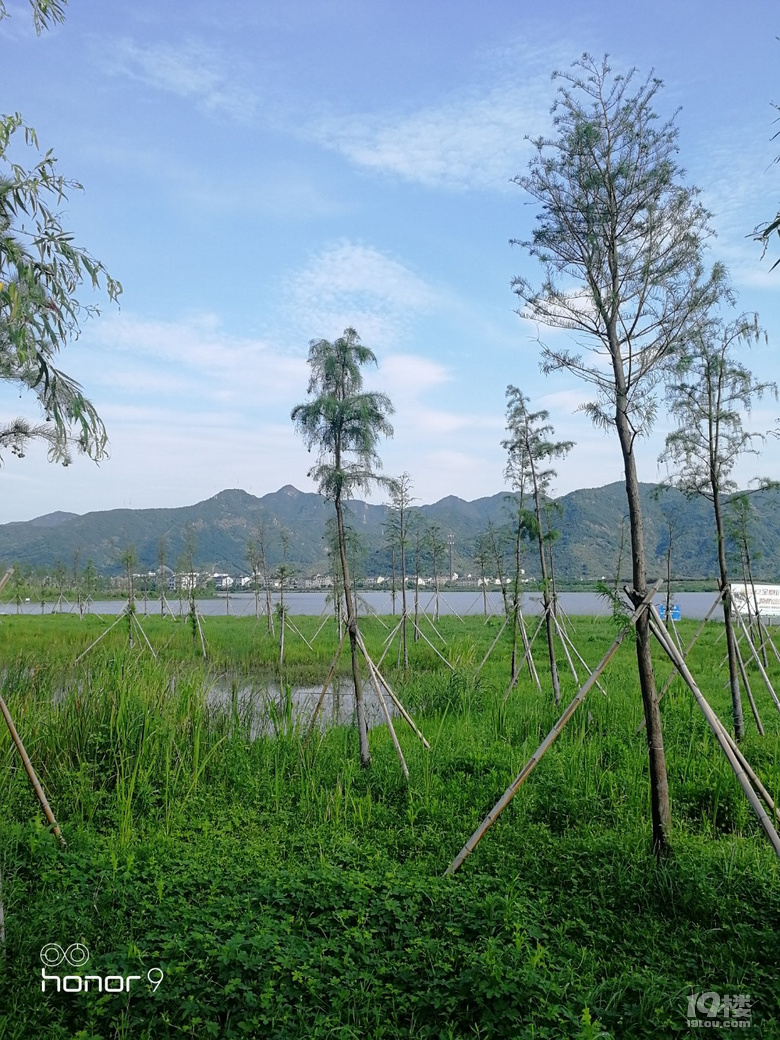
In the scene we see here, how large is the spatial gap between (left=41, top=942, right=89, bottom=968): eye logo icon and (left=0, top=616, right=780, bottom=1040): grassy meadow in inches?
2.6

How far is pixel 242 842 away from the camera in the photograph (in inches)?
207

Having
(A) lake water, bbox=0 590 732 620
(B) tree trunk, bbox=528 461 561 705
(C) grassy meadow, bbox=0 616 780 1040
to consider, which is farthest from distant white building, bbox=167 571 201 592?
(C) grassy meadow, bbox=0 616 780 1040

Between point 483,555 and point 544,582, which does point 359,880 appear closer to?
point 544,582

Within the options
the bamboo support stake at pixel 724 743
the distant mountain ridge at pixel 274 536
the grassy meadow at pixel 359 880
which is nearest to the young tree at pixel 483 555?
the distant mountain ridge at pixel 274 536

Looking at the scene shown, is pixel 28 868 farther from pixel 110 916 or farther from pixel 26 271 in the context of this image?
pixel 26 271

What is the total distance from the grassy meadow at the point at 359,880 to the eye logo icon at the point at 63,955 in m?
0.07

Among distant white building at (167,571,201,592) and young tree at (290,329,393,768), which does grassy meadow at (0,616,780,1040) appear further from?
distant white building at (167,571,201,592)

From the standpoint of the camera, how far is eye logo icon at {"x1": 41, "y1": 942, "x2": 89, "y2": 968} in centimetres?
349

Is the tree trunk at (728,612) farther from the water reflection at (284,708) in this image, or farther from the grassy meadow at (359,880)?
the water reflection at (284,708)

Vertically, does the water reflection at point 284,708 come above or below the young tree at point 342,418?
below

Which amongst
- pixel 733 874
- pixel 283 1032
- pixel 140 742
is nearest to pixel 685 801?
pixel 733 874

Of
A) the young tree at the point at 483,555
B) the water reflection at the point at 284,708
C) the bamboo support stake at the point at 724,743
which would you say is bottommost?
the water reflection at the point at 284,708

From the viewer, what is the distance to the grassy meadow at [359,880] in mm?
3156

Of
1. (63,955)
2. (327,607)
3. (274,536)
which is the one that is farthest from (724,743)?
(274,536)
